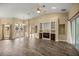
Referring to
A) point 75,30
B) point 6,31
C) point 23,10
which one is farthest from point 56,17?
point 6,31

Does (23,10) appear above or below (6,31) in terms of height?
above

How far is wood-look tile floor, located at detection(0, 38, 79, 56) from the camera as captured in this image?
3006mm

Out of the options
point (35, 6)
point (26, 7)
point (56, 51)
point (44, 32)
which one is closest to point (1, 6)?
A: point (26, 7)

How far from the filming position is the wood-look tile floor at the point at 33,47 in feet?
9.86

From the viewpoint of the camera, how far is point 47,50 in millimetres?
3186

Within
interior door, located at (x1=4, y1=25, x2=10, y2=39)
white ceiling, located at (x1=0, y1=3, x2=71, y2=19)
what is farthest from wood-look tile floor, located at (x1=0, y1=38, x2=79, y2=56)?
white ceiling, located at (x1=0, y1=3, x2=71, y2=19)

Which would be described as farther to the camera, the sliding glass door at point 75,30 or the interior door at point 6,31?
the sliding glass door at point 75,30

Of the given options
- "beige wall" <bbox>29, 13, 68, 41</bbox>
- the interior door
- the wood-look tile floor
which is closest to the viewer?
the wood-look tile floor

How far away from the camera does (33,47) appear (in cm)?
327

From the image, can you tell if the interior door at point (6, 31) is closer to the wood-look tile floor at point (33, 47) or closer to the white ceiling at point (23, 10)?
the wood-look tile floor at point (33, 47)

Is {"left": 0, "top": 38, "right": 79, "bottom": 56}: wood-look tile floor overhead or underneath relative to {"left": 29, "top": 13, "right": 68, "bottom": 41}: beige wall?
underneath

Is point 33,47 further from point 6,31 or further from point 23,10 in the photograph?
point 23,10

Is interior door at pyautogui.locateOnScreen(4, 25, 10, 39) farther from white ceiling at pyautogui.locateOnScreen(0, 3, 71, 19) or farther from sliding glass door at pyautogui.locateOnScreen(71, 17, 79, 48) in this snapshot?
sliding glass door at pyautogui.locateOnScreen(71, 17, 79, 48)

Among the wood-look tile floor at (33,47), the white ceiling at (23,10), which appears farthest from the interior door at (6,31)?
the white ceiling at (23,10)
